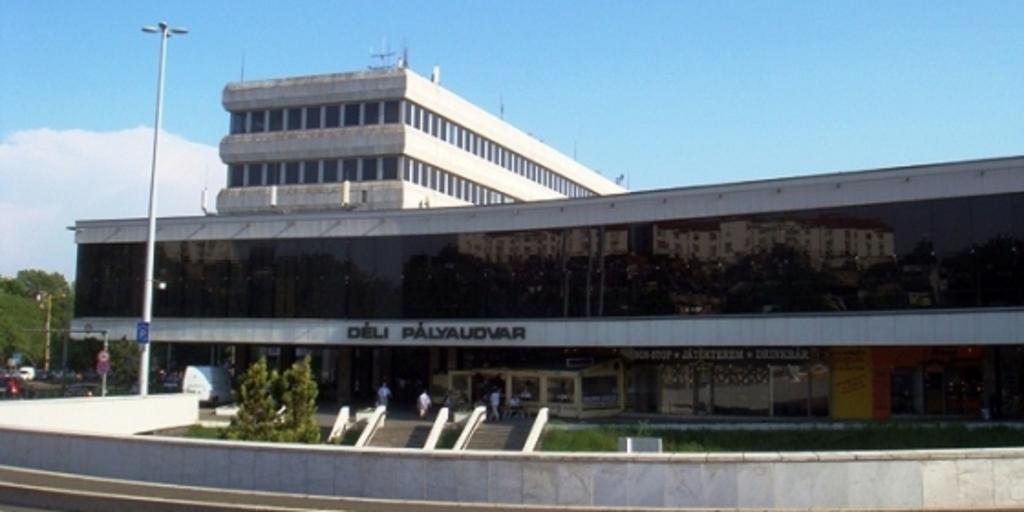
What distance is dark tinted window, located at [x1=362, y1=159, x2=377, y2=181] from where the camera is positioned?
6469 centimetres

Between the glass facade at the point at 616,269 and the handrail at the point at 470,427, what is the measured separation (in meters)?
6.56

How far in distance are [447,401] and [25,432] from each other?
30486mm

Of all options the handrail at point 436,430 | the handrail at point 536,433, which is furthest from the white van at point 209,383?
the handrail at point 536,433

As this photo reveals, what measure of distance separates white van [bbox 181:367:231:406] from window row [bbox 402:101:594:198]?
18151 millimetres

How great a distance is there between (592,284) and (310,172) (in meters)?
25.3

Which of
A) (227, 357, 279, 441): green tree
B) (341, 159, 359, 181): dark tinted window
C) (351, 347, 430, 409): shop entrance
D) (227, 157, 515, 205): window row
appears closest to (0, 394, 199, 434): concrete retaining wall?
(227, 357, 279, 441): green tree

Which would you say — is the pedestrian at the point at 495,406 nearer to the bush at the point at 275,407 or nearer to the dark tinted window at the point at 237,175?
the bush at the point at 275,407

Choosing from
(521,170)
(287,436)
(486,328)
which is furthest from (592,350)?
(521,170)

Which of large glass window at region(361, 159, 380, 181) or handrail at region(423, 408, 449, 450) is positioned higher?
large glass window at region(361, 159, 380, 181)

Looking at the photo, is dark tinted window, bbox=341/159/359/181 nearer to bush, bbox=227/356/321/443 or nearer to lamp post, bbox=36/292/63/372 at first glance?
lamp post, bbox=36/292/63/372

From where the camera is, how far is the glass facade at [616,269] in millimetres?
39969

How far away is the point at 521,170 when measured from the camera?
78562 mm

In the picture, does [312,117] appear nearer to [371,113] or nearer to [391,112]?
[371,113]

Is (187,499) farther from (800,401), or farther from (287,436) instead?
(800,401)
